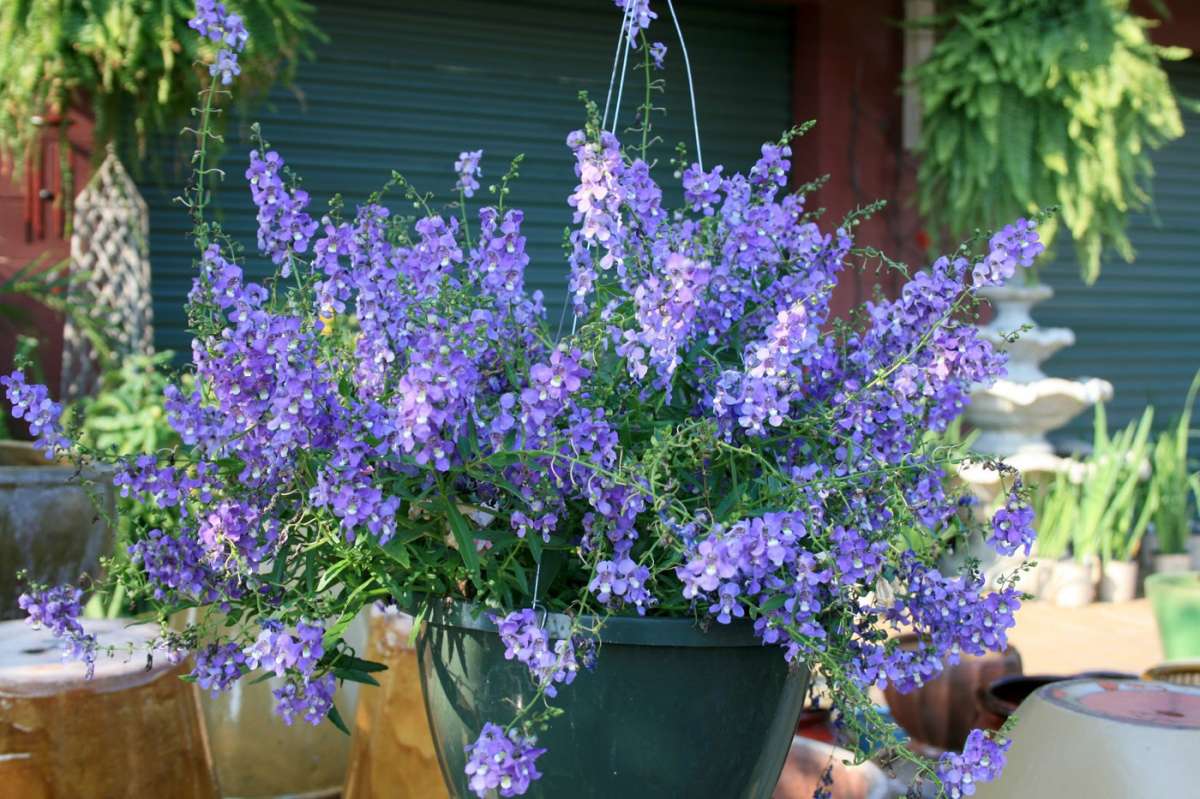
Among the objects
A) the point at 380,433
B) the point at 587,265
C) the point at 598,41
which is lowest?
the point at 380,433

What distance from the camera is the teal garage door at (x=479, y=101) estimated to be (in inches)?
172

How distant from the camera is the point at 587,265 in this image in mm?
1011

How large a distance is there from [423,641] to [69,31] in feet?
8.14

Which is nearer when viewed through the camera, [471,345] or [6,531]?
[471,345]

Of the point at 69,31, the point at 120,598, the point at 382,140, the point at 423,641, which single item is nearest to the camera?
the point at 423,641

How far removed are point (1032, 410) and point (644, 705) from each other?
417 centimetres

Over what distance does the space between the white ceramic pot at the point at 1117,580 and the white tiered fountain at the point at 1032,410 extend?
0.07 metres

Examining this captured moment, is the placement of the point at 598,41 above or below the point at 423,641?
above

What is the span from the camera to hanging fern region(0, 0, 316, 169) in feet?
9.65

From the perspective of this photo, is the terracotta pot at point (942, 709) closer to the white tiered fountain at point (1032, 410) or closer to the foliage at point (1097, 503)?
the white tiered fountain at point (1032, 410)

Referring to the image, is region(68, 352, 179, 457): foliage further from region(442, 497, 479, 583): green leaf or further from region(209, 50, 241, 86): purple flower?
region(442, 497, 479, 583): green leaf

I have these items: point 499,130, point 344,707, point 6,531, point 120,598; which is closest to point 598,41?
point 499,130

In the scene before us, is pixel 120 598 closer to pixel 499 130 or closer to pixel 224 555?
pixel 224 555

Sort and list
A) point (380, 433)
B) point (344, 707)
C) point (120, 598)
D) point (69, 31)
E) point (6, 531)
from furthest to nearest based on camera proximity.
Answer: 1. point (69, 31)
2. point (120, 598)
3. point (6, 531)
4. point (344, 707)
5. point (380, 433)
